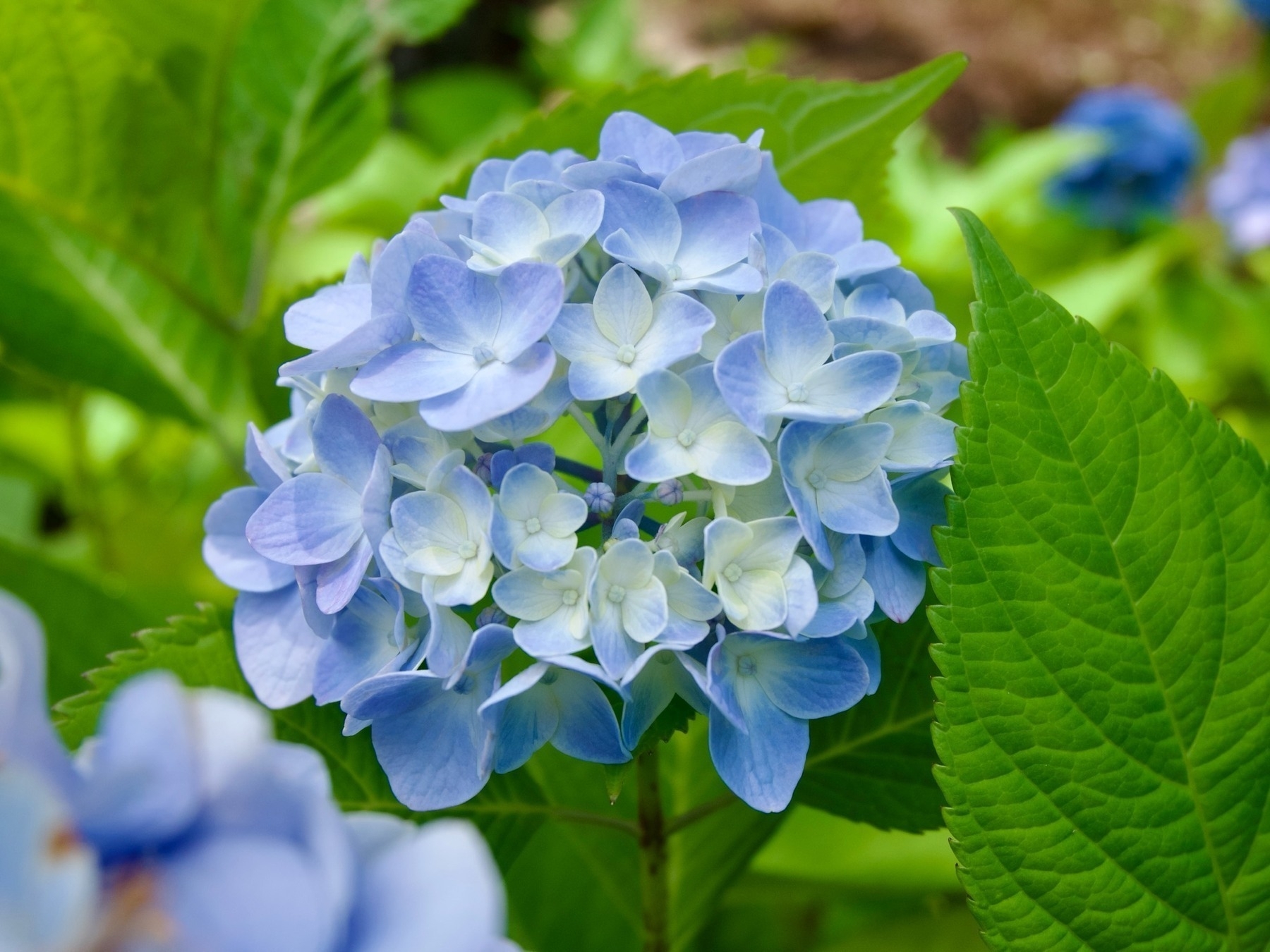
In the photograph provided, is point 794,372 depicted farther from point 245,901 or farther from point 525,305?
point 245,901

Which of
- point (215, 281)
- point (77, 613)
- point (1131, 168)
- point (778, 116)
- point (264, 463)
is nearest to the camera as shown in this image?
point (264, 463)

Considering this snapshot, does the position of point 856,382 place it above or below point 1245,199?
above

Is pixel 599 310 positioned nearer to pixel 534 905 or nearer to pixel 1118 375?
pixel 1118 375

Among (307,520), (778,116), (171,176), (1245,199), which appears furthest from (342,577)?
(1245,199)

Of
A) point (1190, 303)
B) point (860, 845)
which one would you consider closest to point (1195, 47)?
point (1190, 303)

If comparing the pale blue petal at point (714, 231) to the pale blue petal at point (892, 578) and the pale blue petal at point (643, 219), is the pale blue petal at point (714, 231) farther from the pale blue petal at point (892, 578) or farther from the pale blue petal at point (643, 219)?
the pale blue petal at point (892, 578)
